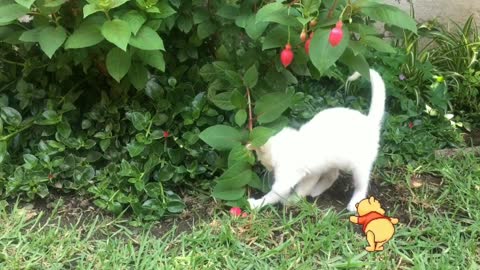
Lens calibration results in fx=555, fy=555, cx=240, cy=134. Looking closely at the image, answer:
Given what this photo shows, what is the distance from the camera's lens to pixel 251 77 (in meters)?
2.26

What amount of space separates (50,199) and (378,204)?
1426mm

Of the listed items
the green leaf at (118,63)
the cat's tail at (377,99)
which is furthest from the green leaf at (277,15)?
the green leaf at (118,63)

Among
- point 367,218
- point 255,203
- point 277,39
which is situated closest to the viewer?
point 277,39

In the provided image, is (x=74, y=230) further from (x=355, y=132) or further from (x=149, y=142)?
(x=355, y=132)

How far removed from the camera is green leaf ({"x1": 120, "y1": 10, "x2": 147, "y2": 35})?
199cm

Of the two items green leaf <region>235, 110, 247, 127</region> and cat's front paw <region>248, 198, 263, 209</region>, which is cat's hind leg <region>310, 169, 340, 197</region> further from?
green leaf <region>235, 110, 247, 127</region>

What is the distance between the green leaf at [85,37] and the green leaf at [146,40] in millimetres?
131

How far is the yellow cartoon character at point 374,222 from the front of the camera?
2133 mm

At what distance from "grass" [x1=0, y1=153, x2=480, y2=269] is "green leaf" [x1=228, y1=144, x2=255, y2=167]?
0.24 meters

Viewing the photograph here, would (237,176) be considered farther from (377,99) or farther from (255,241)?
(377,99)

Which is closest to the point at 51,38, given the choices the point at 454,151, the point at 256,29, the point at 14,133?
the point at 14,133

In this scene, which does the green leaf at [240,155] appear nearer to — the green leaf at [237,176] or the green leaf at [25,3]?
the green leaf at [237,176]

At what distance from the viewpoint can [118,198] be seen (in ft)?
7.72

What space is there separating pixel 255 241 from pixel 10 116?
1.26 m
